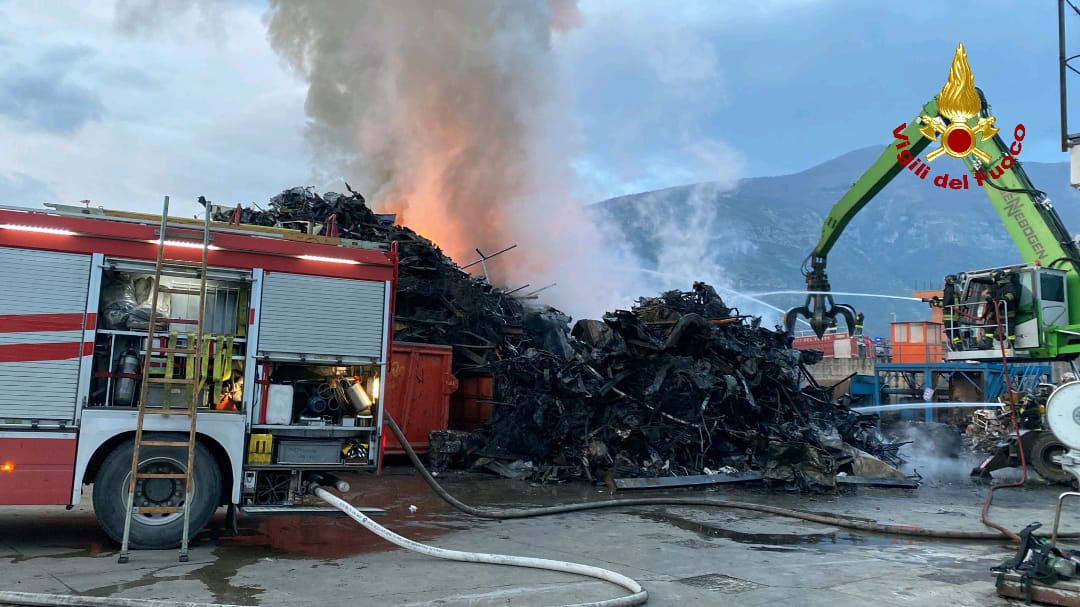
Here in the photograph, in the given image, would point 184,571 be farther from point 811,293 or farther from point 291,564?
point 811,293

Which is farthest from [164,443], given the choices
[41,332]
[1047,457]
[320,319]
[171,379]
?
[1047,457]

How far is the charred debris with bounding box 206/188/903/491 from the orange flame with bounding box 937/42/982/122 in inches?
227

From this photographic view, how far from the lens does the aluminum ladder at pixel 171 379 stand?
6.86m

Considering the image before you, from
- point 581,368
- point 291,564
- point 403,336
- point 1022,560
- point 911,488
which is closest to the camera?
point 1022,560

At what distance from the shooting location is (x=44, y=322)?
7086mm

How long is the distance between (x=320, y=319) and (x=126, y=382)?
187 centimetres

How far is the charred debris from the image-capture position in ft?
44.1

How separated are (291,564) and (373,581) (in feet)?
3.30

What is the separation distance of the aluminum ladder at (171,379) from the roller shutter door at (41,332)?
24.2 inches

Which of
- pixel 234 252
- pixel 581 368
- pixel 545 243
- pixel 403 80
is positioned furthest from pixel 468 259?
pixel 234 252

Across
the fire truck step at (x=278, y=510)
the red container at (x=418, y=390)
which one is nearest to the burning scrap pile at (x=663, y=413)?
the red container at (x=418, y=390)

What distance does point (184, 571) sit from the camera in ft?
21.2

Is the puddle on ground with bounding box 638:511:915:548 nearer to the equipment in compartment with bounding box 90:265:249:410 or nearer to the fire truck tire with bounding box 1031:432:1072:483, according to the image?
the equipment in compartment with bounding box 90:265:249:410

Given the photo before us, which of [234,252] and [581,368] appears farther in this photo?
[581,368]
